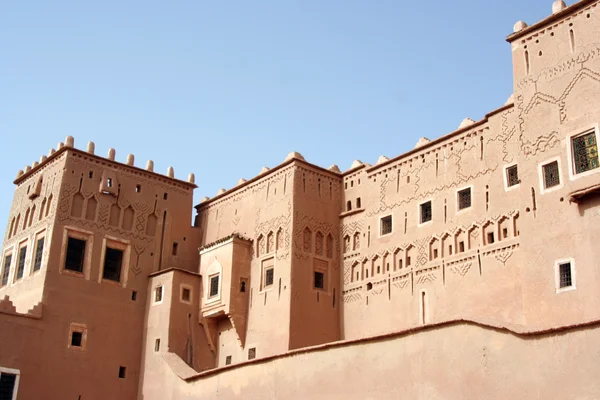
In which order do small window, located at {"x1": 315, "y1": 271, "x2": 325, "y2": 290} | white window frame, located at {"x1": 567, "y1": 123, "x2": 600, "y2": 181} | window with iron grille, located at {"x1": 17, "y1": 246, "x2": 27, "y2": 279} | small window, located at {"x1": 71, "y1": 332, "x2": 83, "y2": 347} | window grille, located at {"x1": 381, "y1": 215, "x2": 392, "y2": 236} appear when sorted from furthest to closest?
window with iron grille, located at {"x1": 17, "y1": 246, "x2": 27, "y2": 279} < small window, located at {"x1": 71, "y1": 332, "x2": 83, "y2": 347} < small window, located at {"x1": 315, "y1": 271, "x2": 325, "y2": 290} < window grille, located at {"x1": 381, "y1": 215, "x2": 392, "y2": 236} < white window frame, located at {"x1": 567, "y1": 123, "x2": 600, "y2": 181}

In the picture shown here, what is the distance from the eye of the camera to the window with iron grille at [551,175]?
15305mm

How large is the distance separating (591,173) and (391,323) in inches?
260

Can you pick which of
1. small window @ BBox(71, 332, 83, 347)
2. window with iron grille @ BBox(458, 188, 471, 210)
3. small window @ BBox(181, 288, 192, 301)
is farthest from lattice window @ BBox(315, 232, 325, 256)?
small window @ BBox(71, 332, 83, 347)

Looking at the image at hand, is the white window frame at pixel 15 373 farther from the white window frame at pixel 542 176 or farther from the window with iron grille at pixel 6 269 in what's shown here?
the white window frame at pixel 542 176

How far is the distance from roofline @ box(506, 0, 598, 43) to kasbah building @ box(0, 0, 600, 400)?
0.12ft

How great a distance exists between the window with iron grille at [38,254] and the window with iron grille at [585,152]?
1425 cm

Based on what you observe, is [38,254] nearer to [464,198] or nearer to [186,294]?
[186,294]

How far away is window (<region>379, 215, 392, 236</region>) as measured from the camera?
821 inches

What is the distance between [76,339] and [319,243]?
A: 6857 millimetres

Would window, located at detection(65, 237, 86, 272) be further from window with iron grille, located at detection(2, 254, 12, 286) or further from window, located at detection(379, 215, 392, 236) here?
window, located at detection(379, 215, 392, 236)

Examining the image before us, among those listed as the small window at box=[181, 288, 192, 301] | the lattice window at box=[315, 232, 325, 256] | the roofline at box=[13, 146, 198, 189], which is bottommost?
the small window at box=[181, 288, 192, 301]

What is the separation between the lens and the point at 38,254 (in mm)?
22594

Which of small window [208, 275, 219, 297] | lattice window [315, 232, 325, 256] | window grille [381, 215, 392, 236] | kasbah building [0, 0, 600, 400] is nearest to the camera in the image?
kasbah building [0, 0, 600, 400]

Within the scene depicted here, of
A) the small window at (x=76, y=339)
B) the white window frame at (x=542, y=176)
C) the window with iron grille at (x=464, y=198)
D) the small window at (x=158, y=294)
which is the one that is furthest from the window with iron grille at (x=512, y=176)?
the small window at (x=76, y=339)
